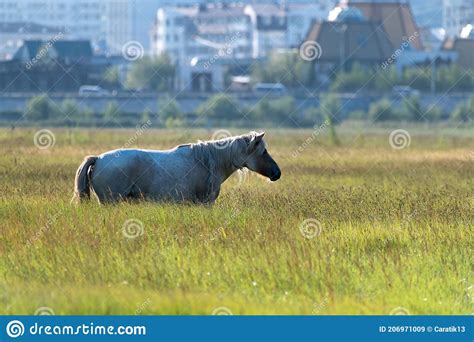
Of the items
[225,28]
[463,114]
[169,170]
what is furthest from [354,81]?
[169,170]

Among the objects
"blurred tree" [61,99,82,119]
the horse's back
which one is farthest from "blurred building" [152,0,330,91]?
the horse's back

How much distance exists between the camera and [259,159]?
1964 centimetres

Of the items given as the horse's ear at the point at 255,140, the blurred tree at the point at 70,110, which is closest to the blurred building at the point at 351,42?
the blurred tree at the point at 70,110

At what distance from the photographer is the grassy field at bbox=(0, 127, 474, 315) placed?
1249 centimetres

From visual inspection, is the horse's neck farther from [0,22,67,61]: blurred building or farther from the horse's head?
[0,22,67,61]: blurred building

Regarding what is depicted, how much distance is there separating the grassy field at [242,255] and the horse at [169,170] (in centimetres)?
42

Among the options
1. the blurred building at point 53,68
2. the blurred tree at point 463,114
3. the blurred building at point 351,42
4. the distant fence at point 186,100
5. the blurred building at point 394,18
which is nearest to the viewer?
the blurred tree at point 463,114

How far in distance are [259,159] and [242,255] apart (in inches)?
224

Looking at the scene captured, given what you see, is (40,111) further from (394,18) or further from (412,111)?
(394,18)

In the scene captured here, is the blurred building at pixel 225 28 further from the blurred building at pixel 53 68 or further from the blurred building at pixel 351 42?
the blurred building at pixel 53 68

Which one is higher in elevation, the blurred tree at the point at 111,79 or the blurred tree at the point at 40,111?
the blurred tree at the point at 111,79

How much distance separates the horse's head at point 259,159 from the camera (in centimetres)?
1947

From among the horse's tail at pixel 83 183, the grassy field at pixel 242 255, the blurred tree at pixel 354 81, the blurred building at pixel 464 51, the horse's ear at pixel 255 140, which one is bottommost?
the grassy field at pixel 242 255
